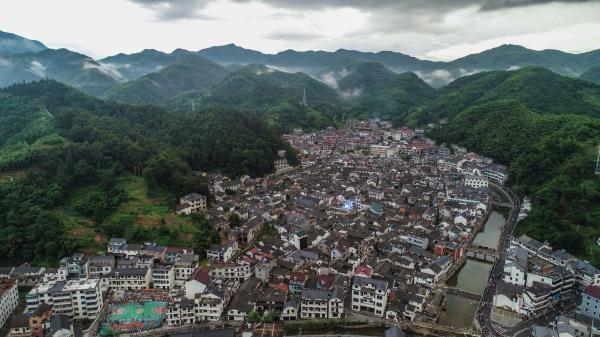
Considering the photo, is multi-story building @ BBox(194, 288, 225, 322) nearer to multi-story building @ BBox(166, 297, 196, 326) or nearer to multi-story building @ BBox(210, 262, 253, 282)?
multi-story building @ BBox(166, 297, 196, 326)

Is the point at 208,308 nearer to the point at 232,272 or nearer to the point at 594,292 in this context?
the point at 232,272

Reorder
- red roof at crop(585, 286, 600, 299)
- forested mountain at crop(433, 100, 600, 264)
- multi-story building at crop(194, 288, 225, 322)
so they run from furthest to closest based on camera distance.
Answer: forested mountain at crop(433, 100, 600, 264)
multi-story building at crop(194, 288, 225, 322)
red roof at crop(585, 286, 600, 299)

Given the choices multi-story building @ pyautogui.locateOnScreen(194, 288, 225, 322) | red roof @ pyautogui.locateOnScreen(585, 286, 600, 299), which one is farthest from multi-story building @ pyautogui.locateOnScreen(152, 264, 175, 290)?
red roof @ pyautogui.locateOnScreen(585, 286, 600, 299)

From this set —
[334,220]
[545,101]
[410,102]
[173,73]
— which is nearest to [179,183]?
[334,220]

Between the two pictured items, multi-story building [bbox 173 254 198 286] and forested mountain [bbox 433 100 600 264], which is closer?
multi-story building [bbox 173 254 198 286]

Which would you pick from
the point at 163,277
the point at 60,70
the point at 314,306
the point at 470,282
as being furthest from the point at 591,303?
the point at 60,70

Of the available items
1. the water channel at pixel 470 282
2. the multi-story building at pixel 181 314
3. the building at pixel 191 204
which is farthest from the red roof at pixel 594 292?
the building at pixel 191 204

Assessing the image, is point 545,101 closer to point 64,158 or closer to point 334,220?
point 334,220
